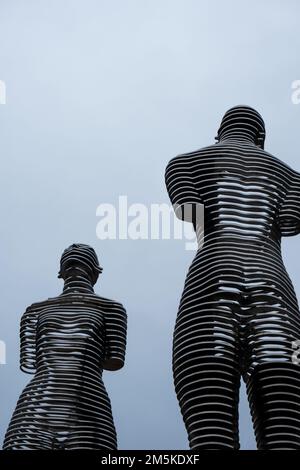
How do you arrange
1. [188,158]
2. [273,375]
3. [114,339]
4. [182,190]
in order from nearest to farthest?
[273,375], [182,190], [188,158], [114,339]

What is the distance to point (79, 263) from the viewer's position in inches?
318

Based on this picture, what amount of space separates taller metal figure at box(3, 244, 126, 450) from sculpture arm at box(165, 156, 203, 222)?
1.23 m

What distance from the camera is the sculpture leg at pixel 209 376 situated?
5688 millimetres

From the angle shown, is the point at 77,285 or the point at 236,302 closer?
the point at 236,302

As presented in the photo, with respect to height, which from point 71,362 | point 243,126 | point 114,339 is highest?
point 243,126

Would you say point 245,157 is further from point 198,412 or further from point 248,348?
point 198,412

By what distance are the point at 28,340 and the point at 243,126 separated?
2566 millimetres

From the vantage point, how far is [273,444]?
Result: 5.58m

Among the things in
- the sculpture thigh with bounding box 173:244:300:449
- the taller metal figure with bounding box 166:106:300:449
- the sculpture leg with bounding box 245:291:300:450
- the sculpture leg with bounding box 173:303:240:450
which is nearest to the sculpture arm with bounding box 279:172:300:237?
the taller metal figure with bounding box 166:106:300:449

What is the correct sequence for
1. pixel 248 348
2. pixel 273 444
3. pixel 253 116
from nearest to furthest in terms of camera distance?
pixel 273 444 → pixel 248 348 → pixel 253 116

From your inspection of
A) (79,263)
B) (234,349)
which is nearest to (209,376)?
(234,349)

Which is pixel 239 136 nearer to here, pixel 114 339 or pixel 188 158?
pixel 188 158
